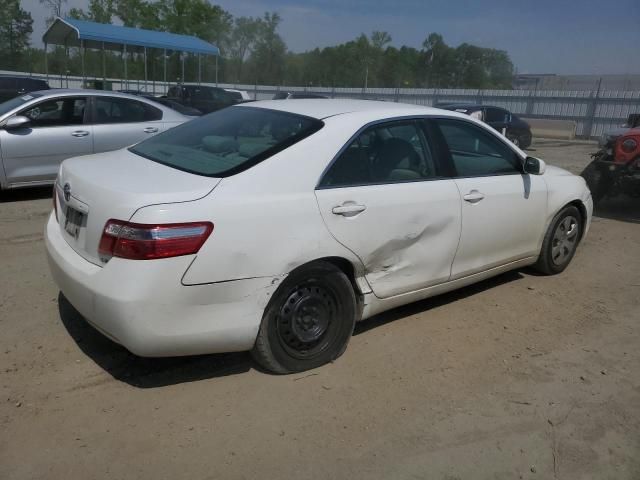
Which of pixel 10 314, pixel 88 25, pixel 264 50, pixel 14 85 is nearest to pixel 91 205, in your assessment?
pixel 10 314

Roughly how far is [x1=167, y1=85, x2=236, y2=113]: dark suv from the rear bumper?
1726 cm

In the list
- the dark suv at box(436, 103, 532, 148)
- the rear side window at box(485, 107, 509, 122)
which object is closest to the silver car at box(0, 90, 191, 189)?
the dark suv at box(436, 103, 532, 148)

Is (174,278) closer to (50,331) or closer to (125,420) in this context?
(125,420)

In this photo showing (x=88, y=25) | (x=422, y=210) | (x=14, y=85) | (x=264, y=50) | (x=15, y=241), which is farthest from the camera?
(x=264, y=50)

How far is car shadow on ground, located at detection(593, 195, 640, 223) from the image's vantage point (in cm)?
810

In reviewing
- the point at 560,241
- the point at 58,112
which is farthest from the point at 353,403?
the point at 58,112

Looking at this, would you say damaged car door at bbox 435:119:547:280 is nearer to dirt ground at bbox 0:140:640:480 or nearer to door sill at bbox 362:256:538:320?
door sill at bbox 362:256:538:320

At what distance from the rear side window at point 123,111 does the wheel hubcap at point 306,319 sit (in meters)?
5.67

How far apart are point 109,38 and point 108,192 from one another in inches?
855

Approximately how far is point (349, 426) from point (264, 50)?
54.5m

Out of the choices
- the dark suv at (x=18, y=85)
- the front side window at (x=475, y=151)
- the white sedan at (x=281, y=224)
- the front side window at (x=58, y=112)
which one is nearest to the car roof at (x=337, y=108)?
the white sedan at (x=281, y=224)

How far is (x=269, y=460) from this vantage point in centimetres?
265

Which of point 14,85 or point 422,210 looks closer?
point 422,210

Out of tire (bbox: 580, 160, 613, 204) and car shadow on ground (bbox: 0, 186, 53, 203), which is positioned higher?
tire (bbox: 580, 160, 613, 204)
